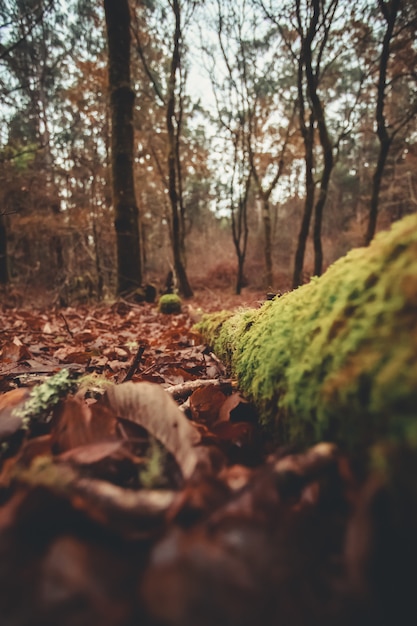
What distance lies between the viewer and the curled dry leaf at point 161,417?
0.64 meters

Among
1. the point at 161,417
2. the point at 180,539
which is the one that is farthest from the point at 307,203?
the point at 180,539

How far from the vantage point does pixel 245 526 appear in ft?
1.41

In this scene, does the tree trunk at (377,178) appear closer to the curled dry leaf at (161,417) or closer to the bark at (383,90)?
the bark at (383,90)

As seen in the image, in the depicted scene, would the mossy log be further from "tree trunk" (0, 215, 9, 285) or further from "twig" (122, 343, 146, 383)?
"tree trunk" (0, 215, 9, 285)

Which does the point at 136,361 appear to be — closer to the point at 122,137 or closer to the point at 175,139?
the point at 122,137

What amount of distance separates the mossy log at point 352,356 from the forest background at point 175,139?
2.28 m

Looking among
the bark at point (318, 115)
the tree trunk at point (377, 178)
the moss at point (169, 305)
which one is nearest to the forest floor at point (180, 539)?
the moss at point (169, 305)

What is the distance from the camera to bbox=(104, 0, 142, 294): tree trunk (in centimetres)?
737

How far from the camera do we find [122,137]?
7.49m

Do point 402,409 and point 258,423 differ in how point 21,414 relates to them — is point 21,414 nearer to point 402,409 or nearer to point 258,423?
point 258,423

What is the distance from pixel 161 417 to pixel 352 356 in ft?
1.37

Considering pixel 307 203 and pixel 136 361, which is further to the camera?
pixel 307 203

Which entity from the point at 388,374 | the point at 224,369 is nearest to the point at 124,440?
the point at 388,374

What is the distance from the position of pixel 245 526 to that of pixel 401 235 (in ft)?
1.77
